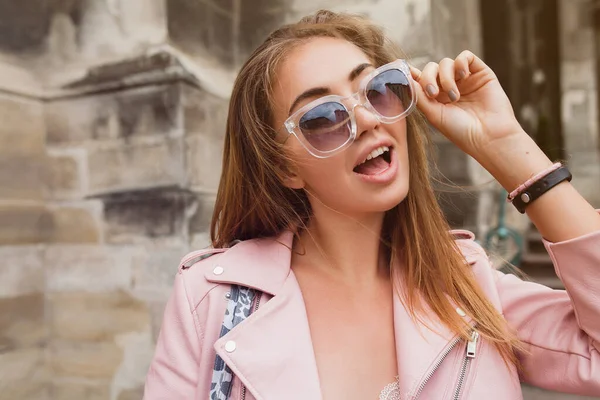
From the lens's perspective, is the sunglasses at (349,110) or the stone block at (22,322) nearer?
the sunglasses at (349,110)

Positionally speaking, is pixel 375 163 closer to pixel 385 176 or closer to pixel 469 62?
pixel 385 176

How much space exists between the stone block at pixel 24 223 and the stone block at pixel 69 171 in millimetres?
128

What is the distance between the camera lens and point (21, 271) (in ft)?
8.53

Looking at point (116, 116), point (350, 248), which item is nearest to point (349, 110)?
point (350, 248)

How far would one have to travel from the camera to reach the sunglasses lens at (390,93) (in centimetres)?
141

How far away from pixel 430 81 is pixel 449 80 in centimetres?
6

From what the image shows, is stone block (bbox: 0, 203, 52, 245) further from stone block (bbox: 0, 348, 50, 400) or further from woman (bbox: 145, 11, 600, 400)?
woman (bbox: 145, 11, 600, 400)

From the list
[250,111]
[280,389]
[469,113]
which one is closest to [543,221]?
[469,113]

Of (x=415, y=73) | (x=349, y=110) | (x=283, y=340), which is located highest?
(x=415, y=73)

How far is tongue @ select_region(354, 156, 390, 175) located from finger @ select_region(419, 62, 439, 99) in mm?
234

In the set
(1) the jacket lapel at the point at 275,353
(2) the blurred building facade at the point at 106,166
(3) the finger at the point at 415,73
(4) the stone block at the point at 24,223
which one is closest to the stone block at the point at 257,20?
(2) the blurred building facade at the point at 106,166

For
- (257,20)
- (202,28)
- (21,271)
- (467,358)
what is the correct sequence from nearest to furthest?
1. (467,358)
2. (21,271)
3. (202,28)
4. (257,20)

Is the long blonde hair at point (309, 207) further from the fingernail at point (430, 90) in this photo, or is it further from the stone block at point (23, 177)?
Answer: the stone block at point (23, 177)

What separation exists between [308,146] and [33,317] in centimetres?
204
